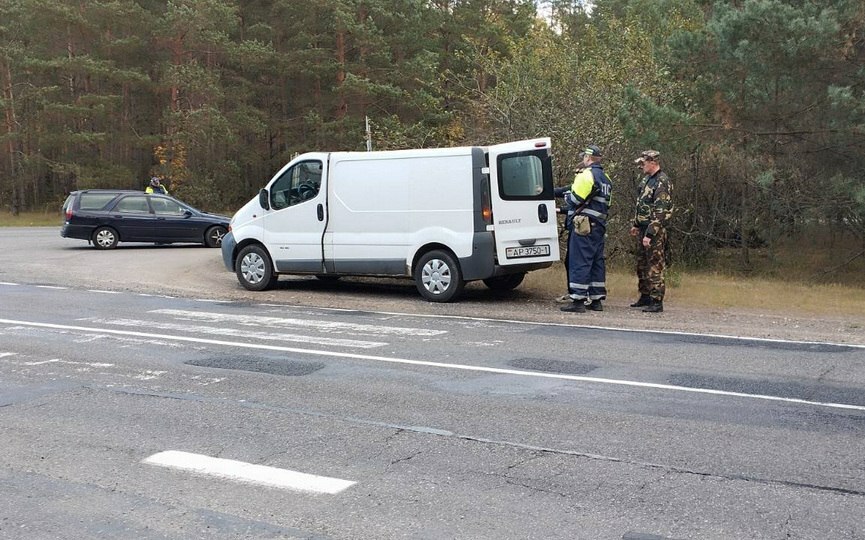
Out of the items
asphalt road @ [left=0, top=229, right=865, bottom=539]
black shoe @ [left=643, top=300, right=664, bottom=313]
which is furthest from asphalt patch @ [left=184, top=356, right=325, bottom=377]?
black shoe @ [left=643, top=300, right=664, bottom=313]

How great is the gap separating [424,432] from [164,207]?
729 inches

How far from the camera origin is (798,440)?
17.8 ft

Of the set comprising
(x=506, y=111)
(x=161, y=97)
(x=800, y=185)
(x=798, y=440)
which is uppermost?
(x=161, y=97)

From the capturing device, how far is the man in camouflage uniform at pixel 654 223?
1098cm

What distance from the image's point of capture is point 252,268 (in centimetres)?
1366

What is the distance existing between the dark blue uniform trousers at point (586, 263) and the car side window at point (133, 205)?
1458cm

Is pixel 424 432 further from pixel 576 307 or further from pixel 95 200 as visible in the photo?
pixel 95 200

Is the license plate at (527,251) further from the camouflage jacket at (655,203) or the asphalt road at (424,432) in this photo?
the asphalt road at (424,432)

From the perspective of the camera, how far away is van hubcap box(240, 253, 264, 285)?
44.6ft

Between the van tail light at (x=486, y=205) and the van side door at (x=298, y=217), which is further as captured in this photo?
the van side door at (x=298, y=217)

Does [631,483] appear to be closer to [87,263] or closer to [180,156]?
[87,263]

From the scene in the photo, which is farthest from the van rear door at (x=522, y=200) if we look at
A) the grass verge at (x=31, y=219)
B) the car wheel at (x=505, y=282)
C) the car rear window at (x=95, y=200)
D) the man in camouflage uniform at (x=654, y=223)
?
the grass verge at (x=31, y=219)

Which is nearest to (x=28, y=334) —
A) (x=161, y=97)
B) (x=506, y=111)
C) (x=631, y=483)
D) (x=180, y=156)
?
(x=631, y=483)

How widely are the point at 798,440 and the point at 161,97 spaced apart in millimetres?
44849
